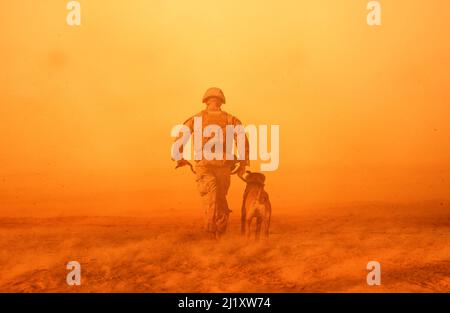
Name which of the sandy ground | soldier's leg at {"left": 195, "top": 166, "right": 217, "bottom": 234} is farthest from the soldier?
the sandy ground

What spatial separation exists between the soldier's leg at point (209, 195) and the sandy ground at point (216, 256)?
219 millimetres

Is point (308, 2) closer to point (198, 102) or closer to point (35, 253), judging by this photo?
point (198, 102)

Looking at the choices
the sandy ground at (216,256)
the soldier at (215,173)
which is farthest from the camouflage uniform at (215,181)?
the sandy ground at (216,256)

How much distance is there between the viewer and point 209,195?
5316mm

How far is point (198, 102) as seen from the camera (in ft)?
23.3

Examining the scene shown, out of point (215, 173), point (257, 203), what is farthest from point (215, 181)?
point (257, 203)

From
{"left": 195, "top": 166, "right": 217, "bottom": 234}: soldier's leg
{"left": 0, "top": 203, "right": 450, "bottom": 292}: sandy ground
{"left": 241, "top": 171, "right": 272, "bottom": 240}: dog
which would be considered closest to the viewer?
{"left": 0, "top": 203, "right": 450, "bottom": 292}: sandy ground

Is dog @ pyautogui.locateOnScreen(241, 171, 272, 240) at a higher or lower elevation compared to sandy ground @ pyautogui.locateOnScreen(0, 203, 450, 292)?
higher

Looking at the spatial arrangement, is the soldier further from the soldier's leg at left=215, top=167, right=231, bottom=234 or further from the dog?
the dog

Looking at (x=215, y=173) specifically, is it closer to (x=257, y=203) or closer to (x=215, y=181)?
(x=215, y=181)

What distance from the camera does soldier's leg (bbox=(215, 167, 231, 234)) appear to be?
533 cm

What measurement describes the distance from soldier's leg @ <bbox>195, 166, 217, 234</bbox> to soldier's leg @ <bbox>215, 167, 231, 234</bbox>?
0.19 feet

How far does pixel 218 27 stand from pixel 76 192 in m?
3.35

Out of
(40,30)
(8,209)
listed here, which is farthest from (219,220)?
(40,30)
